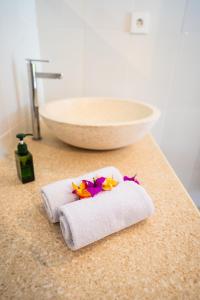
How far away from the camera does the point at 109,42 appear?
91 cm

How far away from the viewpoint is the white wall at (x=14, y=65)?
568 millimetres

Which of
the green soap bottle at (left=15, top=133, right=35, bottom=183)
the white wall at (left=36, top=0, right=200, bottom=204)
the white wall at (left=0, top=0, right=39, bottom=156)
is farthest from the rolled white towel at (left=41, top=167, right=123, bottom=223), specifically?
the white wall at (left=36, top=0, right=200, bottom=204)

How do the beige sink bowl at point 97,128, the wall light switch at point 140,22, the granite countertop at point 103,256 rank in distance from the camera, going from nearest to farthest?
1. the granite countertop at point 103,256
2. the beige sink bowl at point 97,128
3. the wall light switch at point 140,22

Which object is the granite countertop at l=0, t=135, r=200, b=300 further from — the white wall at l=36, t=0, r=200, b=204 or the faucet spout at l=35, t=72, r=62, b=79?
the white wall at l=36, t=0, r=200, b=204

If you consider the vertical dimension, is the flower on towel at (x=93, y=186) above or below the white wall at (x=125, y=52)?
below

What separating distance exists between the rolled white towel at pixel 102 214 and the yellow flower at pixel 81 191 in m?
0.02

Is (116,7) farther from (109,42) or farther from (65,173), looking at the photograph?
(65,173)

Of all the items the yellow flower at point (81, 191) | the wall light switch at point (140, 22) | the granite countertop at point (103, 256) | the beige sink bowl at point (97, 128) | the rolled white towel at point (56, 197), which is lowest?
the granite countertop at point (103, 256)

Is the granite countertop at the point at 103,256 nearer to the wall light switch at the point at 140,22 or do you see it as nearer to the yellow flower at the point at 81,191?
the yellow flower at the point at 81,191

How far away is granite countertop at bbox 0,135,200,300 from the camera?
261 mm

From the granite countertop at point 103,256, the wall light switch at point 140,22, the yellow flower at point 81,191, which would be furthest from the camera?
the wall light switch at point 140,22

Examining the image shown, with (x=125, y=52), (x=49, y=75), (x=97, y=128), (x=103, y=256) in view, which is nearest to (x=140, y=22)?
(x=125, y=52)

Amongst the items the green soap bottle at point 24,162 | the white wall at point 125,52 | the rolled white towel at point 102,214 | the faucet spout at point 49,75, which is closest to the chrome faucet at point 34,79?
the faucet spout at point 49,75

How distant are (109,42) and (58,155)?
680mm
